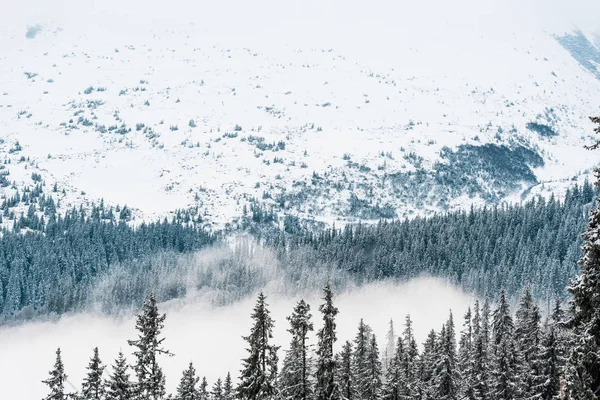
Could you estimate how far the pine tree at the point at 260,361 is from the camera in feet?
180

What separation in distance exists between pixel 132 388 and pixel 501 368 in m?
42.0

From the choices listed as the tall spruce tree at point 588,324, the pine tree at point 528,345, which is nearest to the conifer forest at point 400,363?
the tall spruce tree at point 588,324

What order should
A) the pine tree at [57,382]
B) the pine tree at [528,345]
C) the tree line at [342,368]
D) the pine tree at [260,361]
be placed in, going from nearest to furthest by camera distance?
the pine tree at [260,361] < the tree line at [342,368] < the pine tree at [57,382] < the pine tree at [528,345]

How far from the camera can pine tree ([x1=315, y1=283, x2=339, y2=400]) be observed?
187 ft

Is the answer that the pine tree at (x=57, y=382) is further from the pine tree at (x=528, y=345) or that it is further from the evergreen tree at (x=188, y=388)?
the pine tree at (x=528, y=345)

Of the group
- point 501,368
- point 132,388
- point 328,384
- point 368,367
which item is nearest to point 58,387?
point 132,388

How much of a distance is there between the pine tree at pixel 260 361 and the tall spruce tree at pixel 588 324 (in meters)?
27.0

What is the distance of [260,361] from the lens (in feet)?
183

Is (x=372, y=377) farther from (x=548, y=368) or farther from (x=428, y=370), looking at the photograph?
(x=548, y=368)

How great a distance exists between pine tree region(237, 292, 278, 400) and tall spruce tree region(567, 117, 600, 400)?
27.0 metres

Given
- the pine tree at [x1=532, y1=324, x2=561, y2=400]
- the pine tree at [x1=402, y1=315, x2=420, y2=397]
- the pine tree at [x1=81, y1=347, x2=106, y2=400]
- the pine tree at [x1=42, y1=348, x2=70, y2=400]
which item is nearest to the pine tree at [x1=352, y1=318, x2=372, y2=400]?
the pine tree at [x1=402, y1=315, x2=420, y2=397]

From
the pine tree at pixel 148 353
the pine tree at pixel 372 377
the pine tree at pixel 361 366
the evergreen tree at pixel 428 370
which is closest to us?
the pine tree at pixel 148 353

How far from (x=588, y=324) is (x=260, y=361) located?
96.5 ft

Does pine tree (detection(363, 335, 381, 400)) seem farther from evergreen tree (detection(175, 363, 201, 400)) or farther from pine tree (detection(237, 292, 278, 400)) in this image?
pine tree (detection(237, 292, 278, 400))
